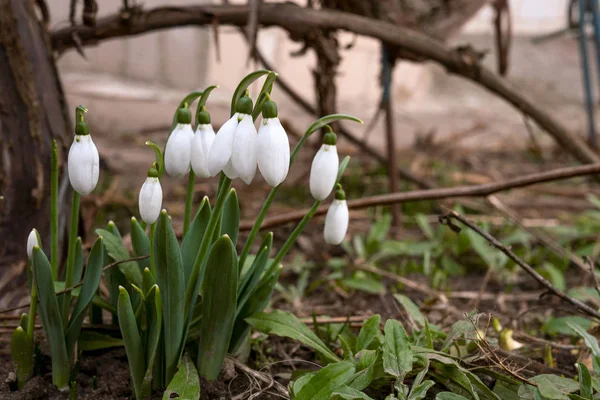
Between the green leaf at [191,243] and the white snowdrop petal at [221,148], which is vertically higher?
the white snowdrop petal at [221,148]

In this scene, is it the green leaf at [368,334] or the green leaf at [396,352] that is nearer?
the green leaf at [396,352]

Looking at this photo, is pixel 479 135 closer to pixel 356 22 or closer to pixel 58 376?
pixel 356 22

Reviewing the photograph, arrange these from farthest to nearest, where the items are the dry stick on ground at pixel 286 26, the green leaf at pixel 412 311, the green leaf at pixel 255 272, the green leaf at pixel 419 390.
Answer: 1. the dry stick on ground at pixel 286 26
2. the green leaf at pixel 412 311
3. the green leaf at pixel 255 272
4. the green leaf at pixel 419 390

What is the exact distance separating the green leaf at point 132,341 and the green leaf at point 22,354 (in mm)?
178

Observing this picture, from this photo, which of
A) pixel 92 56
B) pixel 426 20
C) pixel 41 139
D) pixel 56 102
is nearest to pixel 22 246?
pixel 41 139

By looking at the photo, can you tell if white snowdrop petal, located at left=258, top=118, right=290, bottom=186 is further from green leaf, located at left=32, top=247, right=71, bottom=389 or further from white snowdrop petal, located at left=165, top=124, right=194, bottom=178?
green leaf, located at left=32, top=247, right=71, bottom=389

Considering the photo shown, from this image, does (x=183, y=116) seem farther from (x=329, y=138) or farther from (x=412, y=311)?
(x=412, y=311)

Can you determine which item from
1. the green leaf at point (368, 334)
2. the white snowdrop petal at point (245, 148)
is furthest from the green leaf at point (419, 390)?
the white snowdrop petal at point (245, 148)

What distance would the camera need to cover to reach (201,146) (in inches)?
39.9

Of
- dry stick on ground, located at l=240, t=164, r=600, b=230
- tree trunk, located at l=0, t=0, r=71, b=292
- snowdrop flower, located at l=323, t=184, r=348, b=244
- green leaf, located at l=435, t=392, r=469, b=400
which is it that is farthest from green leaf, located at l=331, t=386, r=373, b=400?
tree trunk, located at l=0, t=0, r=71, b=292

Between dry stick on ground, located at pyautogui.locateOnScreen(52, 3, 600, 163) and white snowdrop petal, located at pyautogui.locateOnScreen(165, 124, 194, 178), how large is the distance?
1.06 m

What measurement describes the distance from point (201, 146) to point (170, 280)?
200mm

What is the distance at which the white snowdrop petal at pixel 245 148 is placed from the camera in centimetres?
94

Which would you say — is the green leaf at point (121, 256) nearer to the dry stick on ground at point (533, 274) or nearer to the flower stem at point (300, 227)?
the flower stem at point (300, 227)
